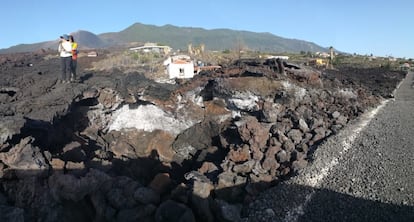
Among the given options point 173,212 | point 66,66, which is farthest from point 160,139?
point 173,212

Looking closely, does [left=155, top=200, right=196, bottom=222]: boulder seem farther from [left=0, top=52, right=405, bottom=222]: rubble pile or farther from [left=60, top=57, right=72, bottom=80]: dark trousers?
[left=60, top=57, right=72, bottom=80]: dark trousers

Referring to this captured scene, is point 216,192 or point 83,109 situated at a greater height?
point 83,109

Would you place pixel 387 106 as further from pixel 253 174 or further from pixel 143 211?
pixel 143 211

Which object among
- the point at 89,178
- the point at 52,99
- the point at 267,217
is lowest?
the point at 267,217

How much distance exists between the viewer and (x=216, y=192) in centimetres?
848

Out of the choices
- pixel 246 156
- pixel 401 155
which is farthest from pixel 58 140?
pixel 401 155

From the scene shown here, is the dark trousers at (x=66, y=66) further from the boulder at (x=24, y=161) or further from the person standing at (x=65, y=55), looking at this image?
the boulder at (x=24, y=161)

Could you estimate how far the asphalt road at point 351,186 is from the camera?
7.26 meters

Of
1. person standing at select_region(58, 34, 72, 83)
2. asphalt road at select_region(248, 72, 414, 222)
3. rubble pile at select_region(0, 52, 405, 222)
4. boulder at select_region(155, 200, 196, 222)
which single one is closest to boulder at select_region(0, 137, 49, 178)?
rubble pile at select_region(0, 52, 405, 222)

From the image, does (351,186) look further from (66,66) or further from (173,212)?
(66,66)

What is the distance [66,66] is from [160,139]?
15.7 feet

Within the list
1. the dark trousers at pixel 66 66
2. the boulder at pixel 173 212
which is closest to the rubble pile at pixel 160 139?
the boulder at pixel 173 212

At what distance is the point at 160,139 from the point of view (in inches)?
564

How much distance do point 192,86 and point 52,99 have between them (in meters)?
6.12
